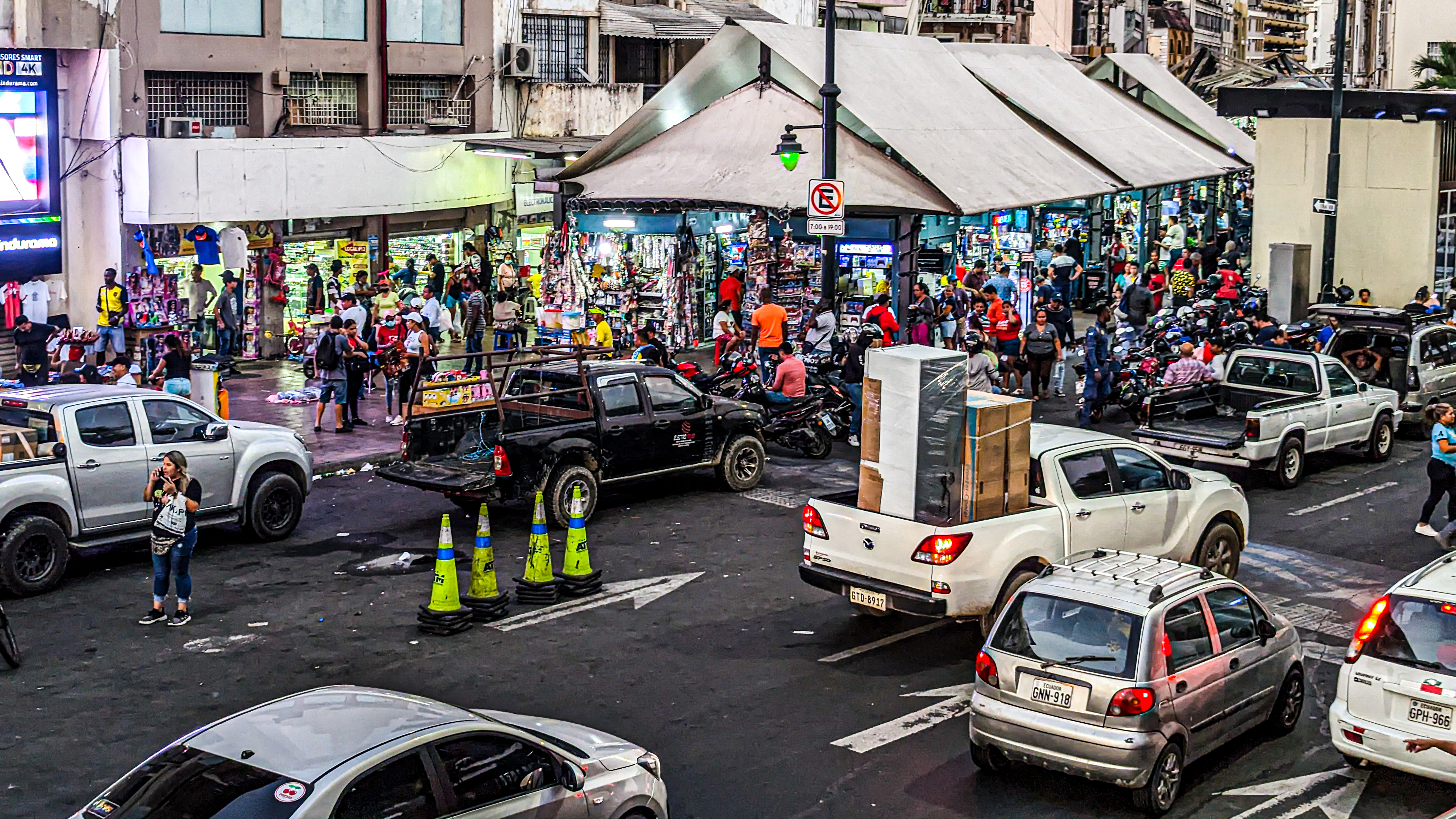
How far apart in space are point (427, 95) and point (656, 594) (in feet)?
72.7

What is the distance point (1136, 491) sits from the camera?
14.0 m

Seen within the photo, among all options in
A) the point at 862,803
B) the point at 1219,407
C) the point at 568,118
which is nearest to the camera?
the point at 862,803

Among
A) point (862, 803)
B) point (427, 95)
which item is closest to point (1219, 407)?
point (862, 803)

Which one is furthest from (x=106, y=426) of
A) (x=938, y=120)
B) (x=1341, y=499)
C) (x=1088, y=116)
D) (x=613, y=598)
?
(x=1088, y=116)

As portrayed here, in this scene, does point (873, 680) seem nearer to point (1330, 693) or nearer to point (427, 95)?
point (1330, 693)

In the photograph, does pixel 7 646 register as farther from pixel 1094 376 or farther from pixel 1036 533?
pixel 1094 376

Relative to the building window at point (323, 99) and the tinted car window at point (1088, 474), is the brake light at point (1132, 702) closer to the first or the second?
the tinted car window at point (1088, 474)

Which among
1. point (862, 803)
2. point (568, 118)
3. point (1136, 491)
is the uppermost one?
point (568, 118)

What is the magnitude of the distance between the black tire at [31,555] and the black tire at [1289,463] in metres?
13.3

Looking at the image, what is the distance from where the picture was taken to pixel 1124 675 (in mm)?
9875

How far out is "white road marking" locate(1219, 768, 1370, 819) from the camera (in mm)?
10125

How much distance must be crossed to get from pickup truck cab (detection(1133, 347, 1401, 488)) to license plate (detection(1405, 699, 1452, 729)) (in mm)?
9287

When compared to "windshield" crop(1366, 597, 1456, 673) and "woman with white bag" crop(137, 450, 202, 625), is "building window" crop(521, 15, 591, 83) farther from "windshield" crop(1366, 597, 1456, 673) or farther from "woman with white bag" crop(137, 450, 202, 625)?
"windshield" crop(1366, 597, 1456, 673)

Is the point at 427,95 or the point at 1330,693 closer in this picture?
the point at 1330,693
